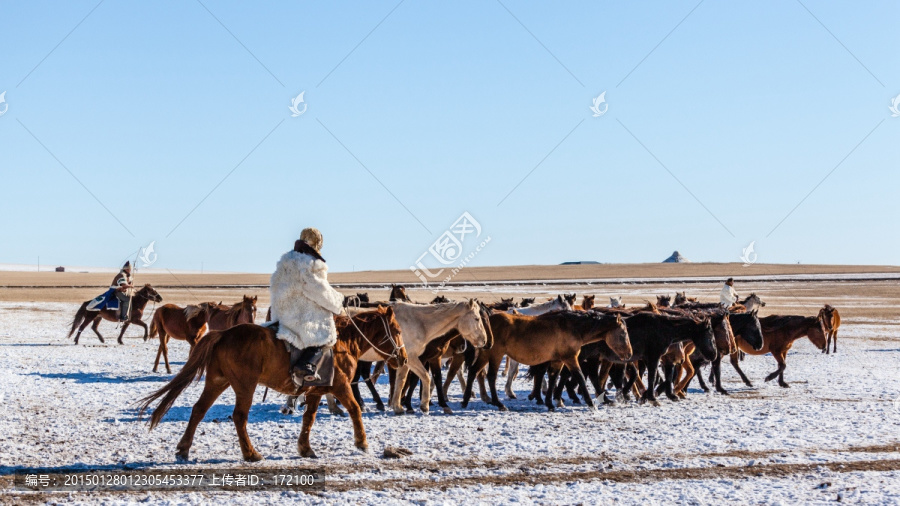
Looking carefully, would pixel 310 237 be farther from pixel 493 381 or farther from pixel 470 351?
pixel 470 351

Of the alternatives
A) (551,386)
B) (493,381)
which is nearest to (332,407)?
(493,381)

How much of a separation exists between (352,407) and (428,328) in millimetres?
3728

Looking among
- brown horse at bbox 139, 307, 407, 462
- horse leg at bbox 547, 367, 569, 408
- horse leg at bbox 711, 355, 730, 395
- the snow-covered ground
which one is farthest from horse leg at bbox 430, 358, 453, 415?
horse leg at bbox 711, 355, 730, 395

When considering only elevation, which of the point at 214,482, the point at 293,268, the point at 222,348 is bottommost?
the point at 214,482

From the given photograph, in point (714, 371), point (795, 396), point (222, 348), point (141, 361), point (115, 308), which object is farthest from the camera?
point (115, 308)

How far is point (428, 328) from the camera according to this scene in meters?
12.5

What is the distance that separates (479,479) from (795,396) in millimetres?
8695

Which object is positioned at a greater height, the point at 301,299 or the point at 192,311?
the point at 192,311

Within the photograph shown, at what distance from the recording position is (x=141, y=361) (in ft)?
64.4

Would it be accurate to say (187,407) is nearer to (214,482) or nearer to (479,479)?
(214,482)

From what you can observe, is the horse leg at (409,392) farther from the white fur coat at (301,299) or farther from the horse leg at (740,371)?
the horse leg at (740,371)

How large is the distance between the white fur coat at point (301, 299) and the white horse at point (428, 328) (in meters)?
4.00

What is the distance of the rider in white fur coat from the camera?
330 inches

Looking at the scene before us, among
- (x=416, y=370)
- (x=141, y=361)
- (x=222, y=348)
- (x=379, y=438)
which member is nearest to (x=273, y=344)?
(x=222, y=348)
